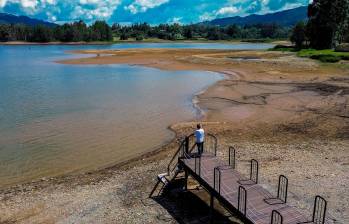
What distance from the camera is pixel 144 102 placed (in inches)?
1532

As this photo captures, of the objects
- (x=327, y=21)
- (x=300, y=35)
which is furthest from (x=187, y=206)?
(x=300, y=35)

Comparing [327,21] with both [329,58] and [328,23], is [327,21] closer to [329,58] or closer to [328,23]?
[328,23]

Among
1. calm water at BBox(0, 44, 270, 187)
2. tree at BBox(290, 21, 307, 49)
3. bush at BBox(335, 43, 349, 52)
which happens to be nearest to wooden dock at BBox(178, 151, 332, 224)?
calm water at BBox(0, 44, 270, 187)

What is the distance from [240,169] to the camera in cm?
1912

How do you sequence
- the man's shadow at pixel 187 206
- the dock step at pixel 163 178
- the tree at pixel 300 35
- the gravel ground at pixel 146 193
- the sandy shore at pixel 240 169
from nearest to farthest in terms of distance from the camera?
the man's shadow at pixel 187 206 < the gravel ground at pixel 146 193 < the sandy shore at pixel 240 169 < the dock step at pixel 163 178 < the tree at pixel 300 35

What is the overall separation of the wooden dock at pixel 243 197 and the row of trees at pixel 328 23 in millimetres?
79518

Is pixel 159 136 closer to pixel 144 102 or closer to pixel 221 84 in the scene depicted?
pixel 144 102

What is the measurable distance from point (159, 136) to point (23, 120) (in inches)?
480

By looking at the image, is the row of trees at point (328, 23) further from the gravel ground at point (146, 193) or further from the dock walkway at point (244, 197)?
the dock walkway at point (244, 197)

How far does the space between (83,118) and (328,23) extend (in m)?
71.2

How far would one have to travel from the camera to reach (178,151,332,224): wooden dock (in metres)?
12.0

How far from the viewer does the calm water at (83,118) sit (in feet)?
72.9

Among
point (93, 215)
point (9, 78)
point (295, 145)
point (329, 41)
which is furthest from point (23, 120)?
point (329, 41)

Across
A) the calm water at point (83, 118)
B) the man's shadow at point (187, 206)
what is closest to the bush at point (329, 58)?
the calm water at point (83, 118)
